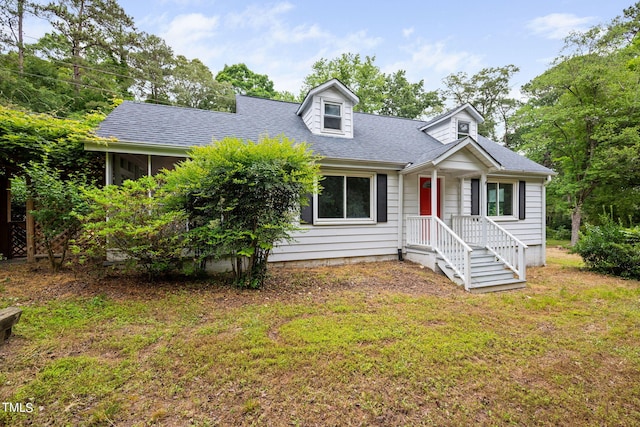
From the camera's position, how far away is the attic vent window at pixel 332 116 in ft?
28.3

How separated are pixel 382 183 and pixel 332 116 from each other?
110 inches

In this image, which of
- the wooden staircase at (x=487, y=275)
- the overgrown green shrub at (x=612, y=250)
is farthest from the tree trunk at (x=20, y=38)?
the overgrown green shrub at (x=612, y=250)

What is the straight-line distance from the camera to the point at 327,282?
227 inches

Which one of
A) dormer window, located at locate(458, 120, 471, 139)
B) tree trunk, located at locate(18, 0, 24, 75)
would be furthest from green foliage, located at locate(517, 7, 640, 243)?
tree trunk, located at locate(18, 0, 24, 75)

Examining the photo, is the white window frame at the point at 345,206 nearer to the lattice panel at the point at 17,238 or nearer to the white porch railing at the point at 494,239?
the white porch railing at the point at 494,239

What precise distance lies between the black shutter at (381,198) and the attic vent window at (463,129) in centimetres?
431

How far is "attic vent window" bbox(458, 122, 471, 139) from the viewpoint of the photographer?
988 cm

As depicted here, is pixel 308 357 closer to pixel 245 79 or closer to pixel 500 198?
pixel 500 198

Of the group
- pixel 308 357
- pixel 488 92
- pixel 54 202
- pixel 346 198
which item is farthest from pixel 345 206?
pixel 488 92

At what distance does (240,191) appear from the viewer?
4.84 metres

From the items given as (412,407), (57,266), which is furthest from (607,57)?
(57,266)

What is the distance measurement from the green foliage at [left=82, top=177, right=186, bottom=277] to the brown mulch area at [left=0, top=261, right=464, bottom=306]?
0.52m

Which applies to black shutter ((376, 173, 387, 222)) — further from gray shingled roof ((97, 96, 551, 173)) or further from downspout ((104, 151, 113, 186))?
downspout ((104, 151, 113, 186))

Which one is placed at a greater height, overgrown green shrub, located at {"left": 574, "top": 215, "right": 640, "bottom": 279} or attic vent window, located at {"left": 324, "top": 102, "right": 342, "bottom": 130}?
attic vent window, located at {"left": 324, "top": 102, "right": 342, "bottom": 130}
